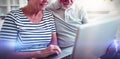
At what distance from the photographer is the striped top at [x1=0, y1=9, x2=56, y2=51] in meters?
1.32

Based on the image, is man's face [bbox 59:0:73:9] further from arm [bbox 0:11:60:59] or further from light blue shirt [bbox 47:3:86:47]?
arm [bbox 0:11:60:59]

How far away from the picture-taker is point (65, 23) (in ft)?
5.31

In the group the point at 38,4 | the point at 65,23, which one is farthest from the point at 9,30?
the point at 65,23

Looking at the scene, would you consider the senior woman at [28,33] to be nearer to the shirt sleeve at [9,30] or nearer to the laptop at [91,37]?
the shirt sleeve at [9,30]

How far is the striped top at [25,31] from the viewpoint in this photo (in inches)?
51.9

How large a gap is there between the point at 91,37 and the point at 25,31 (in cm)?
70

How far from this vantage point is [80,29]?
705mm

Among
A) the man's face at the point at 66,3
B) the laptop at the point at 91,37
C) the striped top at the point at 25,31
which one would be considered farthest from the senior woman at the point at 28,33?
the laptop at the point at 91,37

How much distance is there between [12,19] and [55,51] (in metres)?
0.40

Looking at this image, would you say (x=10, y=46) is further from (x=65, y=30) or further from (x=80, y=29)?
(x=80, y=29)

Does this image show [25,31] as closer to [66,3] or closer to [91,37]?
[66,3]

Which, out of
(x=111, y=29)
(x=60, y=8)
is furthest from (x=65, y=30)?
(x=111, y=29)

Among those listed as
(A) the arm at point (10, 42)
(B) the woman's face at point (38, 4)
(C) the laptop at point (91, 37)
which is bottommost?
(A) the arm at point (10, 42)

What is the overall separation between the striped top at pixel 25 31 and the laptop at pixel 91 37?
60 cm
